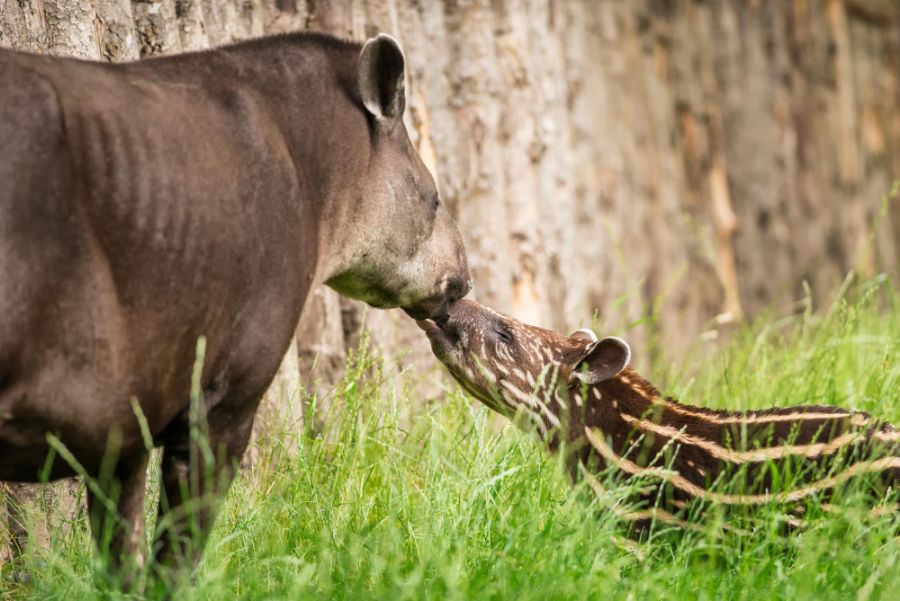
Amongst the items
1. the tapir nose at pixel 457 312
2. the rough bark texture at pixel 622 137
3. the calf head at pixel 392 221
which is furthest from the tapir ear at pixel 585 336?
the calf head at pixel 392 221

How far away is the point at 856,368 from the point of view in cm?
662

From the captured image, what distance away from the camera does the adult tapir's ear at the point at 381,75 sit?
4.18 m

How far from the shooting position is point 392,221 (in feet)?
14.5

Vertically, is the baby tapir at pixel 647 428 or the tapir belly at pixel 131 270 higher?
the tapir belly at pixel 131 270

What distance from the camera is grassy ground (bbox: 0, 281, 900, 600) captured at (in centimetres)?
376

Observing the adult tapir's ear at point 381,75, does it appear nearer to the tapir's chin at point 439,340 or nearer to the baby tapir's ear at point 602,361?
the tapir's chin at point 439,340

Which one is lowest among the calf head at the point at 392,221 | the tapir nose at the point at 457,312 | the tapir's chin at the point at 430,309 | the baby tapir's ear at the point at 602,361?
the baby tapir's ear at the point at 602,361

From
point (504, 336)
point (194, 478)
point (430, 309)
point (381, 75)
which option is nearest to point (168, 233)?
point (194, 478)

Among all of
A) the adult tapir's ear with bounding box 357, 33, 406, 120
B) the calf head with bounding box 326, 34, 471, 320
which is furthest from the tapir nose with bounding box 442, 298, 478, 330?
the adult tapir's ear with bounding box 357, 33, 406, 120

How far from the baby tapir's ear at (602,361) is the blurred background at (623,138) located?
2.71 ft

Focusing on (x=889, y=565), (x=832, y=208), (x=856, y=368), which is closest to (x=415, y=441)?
(x=889, y=565)

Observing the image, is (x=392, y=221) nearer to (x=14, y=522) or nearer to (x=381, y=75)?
(x=381, y=75)

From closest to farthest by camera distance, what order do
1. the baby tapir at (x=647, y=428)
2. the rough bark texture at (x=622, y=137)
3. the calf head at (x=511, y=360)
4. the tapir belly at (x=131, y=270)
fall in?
the tapir belly at (x=131, y=270) < the baby tapir at (x=647, y=428) < the calf head at (x=511, y=360) < the rough bark texture at (x=622, y=137)

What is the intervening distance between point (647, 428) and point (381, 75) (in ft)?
5.52
